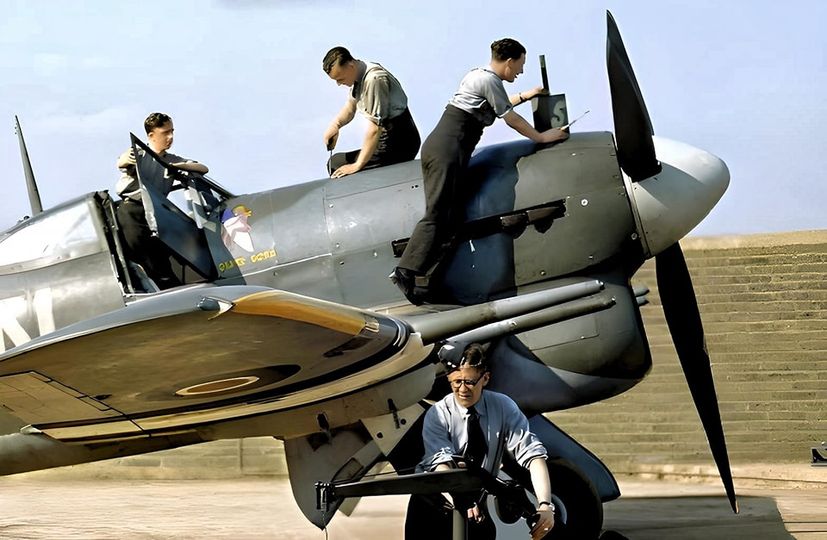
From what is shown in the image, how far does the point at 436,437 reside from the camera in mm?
5141

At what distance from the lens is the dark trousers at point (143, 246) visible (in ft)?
23.4

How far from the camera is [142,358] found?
17.4 feet

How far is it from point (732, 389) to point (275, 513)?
6775mm

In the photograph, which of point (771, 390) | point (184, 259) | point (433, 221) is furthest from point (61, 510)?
point (771, 390)

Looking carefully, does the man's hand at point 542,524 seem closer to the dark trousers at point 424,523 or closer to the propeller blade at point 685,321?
the dark trousers at point 424,523

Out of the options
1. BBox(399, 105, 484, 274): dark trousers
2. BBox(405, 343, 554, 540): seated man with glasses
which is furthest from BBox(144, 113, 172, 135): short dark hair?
BBox(405, 343, 554, 540): seated man with glasses

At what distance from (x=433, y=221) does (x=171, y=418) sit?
1.85 metres

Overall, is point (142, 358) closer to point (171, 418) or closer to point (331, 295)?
point (171, 418)

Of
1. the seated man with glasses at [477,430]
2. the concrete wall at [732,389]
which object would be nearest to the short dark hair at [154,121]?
the seated man with glasses at [477,430]

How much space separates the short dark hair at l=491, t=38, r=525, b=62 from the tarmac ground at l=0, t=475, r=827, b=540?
2778 millimetres

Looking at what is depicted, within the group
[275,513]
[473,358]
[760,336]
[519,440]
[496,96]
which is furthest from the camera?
[760,336]

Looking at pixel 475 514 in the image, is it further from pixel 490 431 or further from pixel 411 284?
pixel 411 284

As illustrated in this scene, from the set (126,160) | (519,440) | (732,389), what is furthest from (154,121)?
(732,389)

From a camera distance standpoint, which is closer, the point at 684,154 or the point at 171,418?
the point at 171,418
